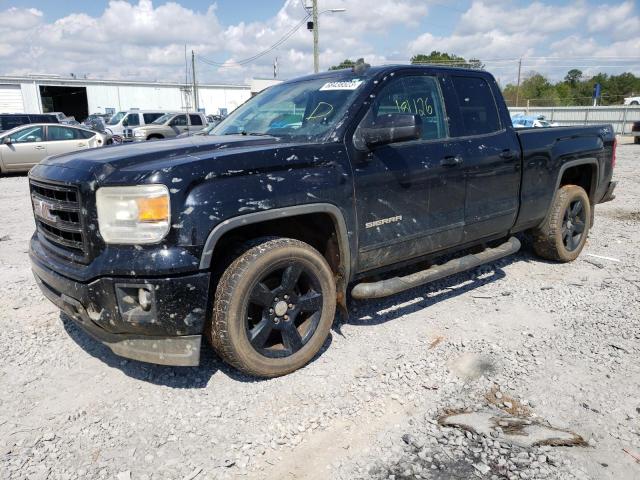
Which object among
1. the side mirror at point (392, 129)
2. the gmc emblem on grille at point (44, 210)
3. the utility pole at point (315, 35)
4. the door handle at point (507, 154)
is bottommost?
the gmc emblem on grille at point (44, 210)

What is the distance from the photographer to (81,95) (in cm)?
5234

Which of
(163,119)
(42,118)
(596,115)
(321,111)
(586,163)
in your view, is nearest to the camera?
(321,111)

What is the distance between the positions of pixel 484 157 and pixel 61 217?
321cm

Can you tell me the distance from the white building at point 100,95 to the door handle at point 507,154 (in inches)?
1896

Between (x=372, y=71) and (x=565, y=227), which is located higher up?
(x=372, y=71)

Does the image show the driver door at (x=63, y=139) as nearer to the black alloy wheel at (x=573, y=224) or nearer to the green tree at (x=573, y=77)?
the black alloy wheel at (x=573, y=224)

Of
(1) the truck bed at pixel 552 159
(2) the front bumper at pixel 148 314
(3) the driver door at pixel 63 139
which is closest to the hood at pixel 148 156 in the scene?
(2) the front bumper at pixel 148 314

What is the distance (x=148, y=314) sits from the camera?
2.74 meters

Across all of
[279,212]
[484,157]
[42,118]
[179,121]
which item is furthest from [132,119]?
[279,212]

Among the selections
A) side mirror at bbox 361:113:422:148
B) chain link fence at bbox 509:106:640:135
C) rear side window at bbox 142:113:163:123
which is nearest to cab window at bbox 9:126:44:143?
rear side window at bbox 142:113:163:123

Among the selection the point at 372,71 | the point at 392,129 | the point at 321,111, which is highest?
the point at 372,71

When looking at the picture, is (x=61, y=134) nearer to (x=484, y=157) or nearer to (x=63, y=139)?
(x=63, y=139)

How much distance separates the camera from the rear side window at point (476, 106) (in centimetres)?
424

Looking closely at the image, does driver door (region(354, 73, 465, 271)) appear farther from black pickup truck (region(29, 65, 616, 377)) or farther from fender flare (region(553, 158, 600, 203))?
fender flare (region(553, 158, 600, 203))
